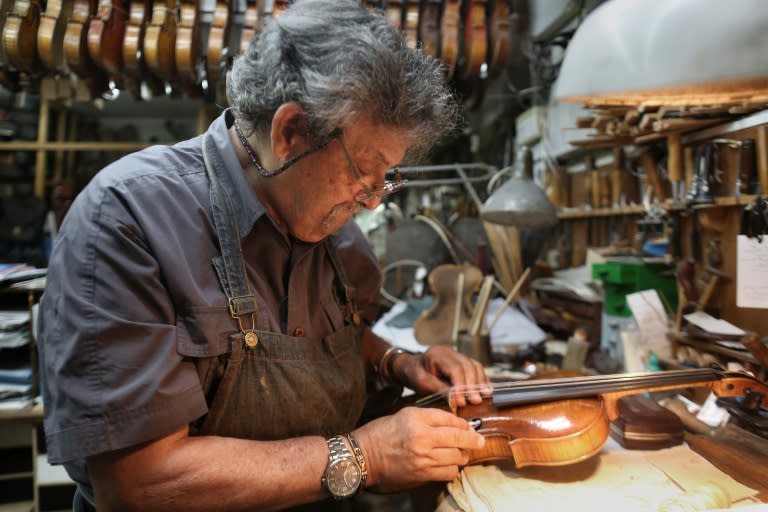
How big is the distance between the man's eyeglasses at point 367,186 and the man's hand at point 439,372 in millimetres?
647

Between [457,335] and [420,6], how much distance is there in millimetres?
2129

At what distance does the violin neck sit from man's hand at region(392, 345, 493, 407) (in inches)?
3.5

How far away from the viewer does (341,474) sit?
45.3 inches

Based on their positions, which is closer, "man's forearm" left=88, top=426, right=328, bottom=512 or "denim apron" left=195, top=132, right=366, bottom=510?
"man's forearm" left=88, top=426, right=328, bottom=512

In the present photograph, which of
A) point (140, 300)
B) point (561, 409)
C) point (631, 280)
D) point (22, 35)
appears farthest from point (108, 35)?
point (631, 280)

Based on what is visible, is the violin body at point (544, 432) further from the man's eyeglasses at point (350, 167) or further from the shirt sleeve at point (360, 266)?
the man's eyeglasses at point (350, 167)

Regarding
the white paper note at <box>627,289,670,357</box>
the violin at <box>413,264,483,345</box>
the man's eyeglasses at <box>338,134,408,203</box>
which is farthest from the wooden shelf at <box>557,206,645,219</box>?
the man's eyeglasses at <box>338,134,408,203</box>

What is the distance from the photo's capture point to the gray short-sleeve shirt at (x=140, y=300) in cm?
96

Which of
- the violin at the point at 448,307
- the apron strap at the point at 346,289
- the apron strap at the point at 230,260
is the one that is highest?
the apron strap at the point at 230,260

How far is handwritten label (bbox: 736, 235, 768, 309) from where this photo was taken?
1.47 metres

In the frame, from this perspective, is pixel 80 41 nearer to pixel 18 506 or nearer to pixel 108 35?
pixel 108 35

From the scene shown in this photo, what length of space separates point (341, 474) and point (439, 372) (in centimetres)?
64

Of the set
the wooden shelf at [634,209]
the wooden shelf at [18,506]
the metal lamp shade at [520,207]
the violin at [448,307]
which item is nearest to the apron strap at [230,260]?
the wooden shelf at [634,209]

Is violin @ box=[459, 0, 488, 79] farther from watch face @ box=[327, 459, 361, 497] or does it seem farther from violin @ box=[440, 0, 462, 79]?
watch face @ box=[327, 459, 361, 497]
